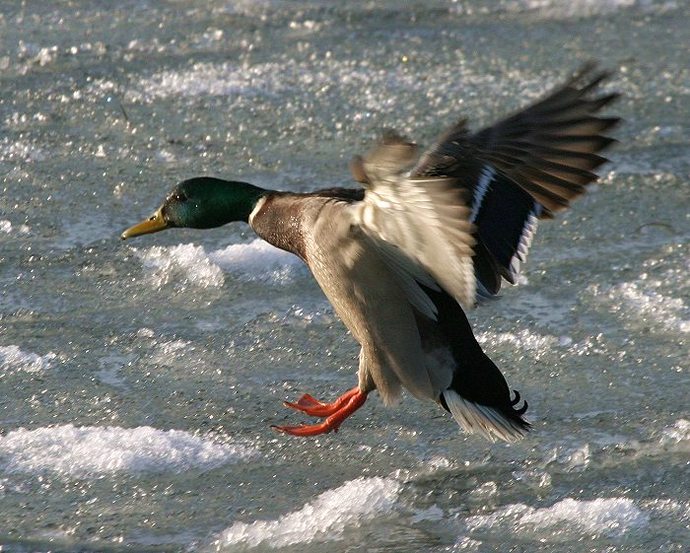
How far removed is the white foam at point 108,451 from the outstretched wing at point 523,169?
91 centimetres

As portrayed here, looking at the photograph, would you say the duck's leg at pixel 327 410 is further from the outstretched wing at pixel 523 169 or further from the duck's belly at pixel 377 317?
the outstretched wing at pixel 523 169

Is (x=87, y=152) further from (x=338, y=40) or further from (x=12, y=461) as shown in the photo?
(x=12, y=461)

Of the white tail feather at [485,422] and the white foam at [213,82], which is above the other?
the white foam at [213,82]

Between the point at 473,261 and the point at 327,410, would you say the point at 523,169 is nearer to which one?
the point at 473,261

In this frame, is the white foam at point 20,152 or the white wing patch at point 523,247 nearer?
the white wing patch at point 523,247

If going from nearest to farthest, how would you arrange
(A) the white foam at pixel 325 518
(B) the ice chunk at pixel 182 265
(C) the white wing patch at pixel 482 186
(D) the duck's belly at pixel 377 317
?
(A) the white foam at pixel 325 518, (D) the duck's belly at pixel 377 317, (C) the white wing patch at pixel 482 186, (B) the ice chunk at pixel 182 265

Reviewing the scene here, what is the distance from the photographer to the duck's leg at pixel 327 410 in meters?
3.79

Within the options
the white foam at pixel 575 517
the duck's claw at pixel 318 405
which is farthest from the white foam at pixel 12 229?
the white foam at pixel 575 517

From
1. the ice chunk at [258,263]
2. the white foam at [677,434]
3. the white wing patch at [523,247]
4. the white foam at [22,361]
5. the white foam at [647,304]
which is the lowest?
the white foam at [677,434]

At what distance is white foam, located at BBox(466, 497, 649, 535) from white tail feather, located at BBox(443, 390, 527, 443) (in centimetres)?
35

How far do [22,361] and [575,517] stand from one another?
5.94ft

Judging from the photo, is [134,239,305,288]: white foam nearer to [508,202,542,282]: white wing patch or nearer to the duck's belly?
the duck's belly

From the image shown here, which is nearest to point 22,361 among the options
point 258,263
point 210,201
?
point 210,201

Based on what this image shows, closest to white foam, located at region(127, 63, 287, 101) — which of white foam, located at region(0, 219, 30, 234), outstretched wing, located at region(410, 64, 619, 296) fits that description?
white foam, located at region(0, 219, 30, 234)
